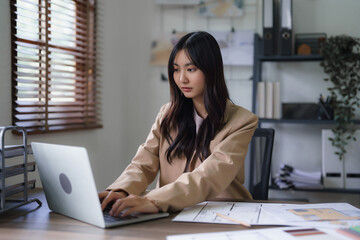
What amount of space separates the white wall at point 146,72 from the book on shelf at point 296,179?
169mm

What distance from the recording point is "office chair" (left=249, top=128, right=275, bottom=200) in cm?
167

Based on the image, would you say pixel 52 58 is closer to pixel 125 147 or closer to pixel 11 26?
pixel 11 26

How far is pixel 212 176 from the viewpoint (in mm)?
1264

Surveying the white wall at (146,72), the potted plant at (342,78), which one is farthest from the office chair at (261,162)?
the white wall at (146,72)

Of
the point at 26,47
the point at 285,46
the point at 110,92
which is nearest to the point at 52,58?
the point at 26,47

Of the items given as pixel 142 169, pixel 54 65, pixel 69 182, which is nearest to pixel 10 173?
pixel 69 182

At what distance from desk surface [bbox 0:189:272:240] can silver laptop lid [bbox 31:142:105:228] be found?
0.03 meters

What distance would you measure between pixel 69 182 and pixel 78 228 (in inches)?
4.8

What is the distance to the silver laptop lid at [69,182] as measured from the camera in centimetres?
96

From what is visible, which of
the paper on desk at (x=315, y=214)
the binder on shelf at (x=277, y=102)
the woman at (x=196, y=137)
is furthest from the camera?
the binder on shelf at (x=277, y=102)

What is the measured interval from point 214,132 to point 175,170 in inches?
8.3

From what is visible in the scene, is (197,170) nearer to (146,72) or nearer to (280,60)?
(280,60)

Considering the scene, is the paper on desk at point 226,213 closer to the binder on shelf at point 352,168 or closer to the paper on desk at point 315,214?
the paper on desk at point 315,214

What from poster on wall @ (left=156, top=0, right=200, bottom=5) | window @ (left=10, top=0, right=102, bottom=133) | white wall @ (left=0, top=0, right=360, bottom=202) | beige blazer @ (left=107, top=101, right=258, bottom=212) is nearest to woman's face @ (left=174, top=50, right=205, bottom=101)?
beige blazer @ (left=107, top=101, right=258, bottom=212)
